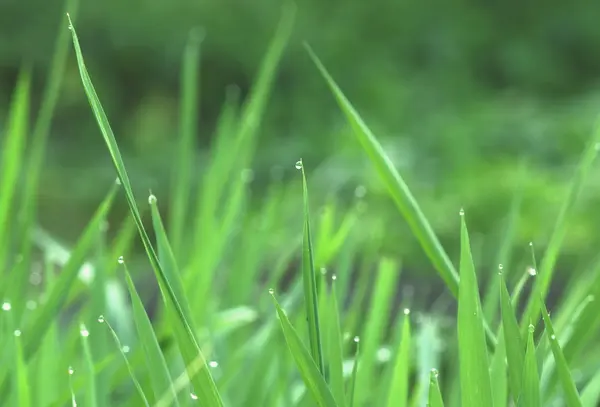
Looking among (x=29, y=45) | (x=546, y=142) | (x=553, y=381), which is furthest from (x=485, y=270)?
(x=29, y=45)

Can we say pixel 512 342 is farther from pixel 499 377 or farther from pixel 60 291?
pixel 60 291

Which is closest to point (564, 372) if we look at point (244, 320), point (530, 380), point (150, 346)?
point (530, 380)

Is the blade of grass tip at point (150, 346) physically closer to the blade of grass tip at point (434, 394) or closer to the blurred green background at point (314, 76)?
the blade of grass tip at point (434, 394)

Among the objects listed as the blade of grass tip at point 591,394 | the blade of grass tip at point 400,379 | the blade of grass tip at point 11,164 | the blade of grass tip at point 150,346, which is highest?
the blade of grass tip at point 11,164

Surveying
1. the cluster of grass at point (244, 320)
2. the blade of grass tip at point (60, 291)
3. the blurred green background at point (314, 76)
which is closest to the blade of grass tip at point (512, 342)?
the cluster of grass at point (244, 320)

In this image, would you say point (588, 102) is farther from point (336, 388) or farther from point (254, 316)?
point (336, 388)
